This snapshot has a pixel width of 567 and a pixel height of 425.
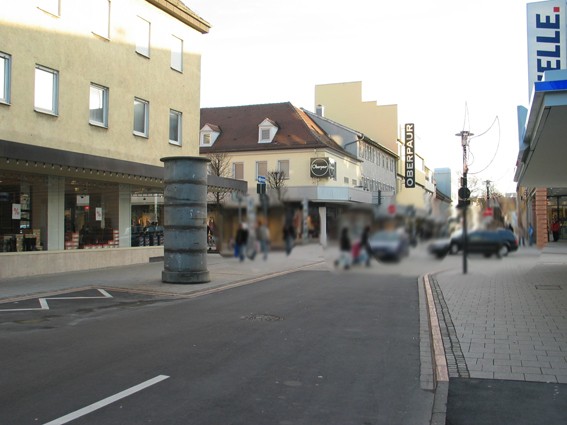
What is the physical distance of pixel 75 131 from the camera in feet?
69.4

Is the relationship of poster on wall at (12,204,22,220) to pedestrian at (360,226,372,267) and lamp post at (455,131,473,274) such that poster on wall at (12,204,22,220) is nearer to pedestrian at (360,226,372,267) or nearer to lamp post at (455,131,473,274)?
lamp post at (455,131,473,274)

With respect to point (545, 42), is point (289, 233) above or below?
below

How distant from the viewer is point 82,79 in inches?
846

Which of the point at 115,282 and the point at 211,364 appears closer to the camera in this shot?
the point at 211,364

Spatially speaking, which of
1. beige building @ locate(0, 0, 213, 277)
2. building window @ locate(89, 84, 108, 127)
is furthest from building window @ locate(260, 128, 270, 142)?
building window @ locate(89, 84, 108, 127)

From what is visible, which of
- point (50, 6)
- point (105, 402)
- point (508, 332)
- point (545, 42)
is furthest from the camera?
point (50, 6)

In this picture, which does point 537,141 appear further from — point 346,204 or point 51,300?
point 51,300

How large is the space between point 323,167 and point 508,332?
9.19 meters

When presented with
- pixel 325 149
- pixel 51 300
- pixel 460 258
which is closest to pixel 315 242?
pixel 460 258

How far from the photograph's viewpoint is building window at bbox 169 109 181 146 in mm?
26984

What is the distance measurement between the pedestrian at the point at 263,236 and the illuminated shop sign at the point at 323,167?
83 cm

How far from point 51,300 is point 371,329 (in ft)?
29.2

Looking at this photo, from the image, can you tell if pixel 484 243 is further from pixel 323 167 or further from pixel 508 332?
pixel 508 332

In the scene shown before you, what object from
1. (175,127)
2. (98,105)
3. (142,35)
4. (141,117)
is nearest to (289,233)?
(142,35)
